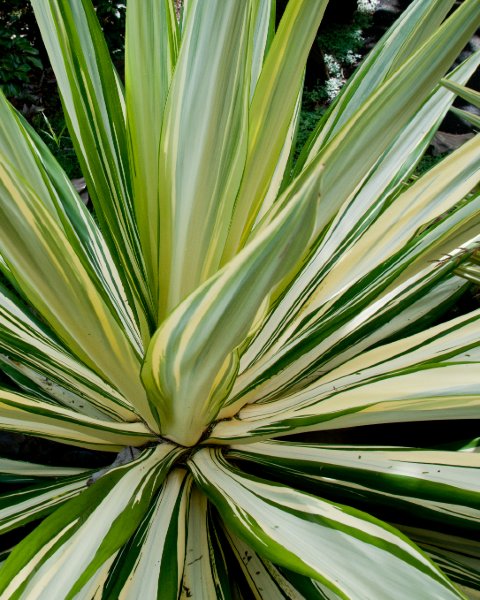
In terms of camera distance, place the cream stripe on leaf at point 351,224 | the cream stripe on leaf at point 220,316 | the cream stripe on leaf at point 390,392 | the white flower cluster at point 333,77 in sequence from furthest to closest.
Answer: the white flower cluster at point 333,77 → the cream stripe on leaf at point 351,224 → the cream stripe on leaf at point 390,392 → the cream stripe on leaf at point 220,316

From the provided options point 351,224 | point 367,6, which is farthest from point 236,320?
point 367,6

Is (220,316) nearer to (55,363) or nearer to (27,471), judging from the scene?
(55,363)

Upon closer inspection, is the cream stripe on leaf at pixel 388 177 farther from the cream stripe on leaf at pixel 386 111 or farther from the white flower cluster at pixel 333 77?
the white flower cluster at pixel 333 77

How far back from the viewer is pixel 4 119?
72cm

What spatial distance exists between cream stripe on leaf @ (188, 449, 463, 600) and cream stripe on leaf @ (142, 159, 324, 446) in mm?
128

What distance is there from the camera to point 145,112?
0.71m

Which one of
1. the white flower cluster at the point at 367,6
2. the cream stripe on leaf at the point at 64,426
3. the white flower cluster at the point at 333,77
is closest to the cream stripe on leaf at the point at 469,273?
the cream stripe on leaf at the point at 64,426

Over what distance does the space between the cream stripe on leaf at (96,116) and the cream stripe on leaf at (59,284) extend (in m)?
0.12

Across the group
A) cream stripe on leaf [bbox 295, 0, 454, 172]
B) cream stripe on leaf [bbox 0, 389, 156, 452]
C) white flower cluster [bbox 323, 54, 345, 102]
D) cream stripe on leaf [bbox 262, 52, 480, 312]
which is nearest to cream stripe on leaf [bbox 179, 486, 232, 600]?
cream stripe on leaf [bbox 0, 389, 156, 452]

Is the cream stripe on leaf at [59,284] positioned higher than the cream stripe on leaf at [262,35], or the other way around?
the cream stripe on leaf at [262,35]

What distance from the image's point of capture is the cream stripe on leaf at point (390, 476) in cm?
58

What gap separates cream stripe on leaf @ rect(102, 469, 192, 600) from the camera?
568 millimetres

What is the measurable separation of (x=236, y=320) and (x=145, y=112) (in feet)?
1.18

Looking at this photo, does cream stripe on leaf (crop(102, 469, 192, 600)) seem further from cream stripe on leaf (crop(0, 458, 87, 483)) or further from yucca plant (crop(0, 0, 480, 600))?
cream stripe on leaf (crop(0, 458, 87, 483))
